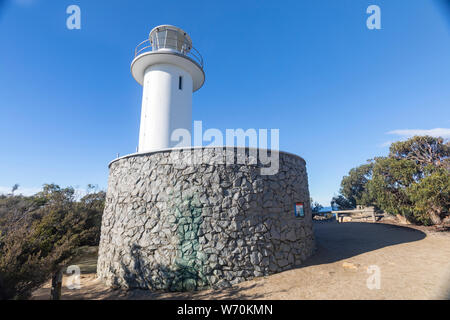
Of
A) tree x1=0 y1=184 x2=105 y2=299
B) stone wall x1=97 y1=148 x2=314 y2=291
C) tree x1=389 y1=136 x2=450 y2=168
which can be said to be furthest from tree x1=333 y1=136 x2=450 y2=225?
tree x1=0 y1=184 x2=105 y2=299

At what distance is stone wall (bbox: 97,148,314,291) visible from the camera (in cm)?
604

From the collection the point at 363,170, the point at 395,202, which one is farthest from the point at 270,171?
the point at 363,170

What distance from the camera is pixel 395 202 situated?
13828 millimetres

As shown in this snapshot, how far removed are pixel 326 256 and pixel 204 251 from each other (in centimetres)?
459

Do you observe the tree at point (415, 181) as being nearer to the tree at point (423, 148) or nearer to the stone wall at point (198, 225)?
the tree at point (423, 148)

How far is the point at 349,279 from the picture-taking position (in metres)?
5.57

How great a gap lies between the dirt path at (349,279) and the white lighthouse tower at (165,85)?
19.7 feet

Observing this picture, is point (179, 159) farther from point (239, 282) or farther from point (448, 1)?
point (448, 1)

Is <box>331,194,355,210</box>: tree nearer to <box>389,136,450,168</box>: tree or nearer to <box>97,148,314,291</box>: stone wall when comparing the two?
<box>389,136,450,168</box>: tree

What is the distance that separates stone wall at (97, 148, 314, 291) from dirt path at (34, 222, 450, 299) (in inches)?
14.3

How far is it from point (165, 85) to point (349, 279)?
1035 cm

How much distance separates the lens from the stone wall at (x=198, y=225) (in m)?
6.04

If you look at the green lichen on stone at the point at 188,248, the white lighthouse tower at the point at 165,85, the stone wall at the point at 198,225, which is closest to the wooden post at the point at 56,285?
the stone wall at the point at 198,225

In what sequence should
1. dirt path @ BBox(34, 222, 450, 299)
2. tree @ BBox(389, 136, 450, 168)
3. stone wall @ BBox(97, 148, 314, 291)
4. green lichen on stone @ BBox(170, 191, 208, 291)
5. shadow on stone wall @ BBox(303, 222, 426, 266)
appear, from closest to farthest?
dirt path @ BBox(34, 222, 450, 299) < green lichen on stone @ BBox(170, 191, 208, 291) < stone wall @ BBox(97, 148, 314, 291) < shadow on stone wall @ BBox(303, 222, 426, 266) < tree @ BBox(389, 136, 450, 168)
